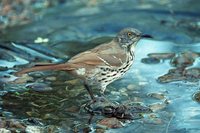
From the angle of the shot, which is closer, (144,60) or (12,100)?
(12,100)

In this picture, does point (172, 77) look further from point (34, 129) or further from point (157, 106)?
point (34, 129)

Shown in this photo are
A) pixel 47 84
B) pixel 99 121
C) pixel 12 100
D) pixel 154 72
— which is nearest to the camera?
pixel 99 121

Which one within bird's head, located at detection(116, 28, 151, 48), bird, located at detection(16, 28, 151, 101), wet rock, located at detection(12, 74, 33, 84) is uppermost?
bird's head, located at detection(116, 28, 151, 48)

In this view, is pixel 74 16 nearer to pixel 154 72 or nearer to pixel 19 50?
pixel 19 50

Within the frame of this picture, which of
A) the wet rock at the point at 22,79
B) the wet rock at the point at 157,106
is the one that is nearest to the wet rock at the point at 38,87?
the wet rock at the point at 22,79

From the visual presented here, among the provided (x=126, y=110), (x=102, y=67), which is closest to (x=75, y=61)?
(x=102, y=67)

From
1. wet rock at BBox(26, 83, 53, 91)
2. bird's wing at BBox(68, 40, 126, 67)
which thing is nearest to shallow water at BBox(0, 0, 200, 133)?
wet rock at BBox(26, 83, 53, 91)

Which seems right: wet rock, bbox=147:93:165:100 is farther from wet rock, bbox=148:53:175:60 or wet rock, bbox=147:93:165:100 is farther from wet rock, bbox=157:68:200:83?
wet rock, bbox=148:53:175:60
